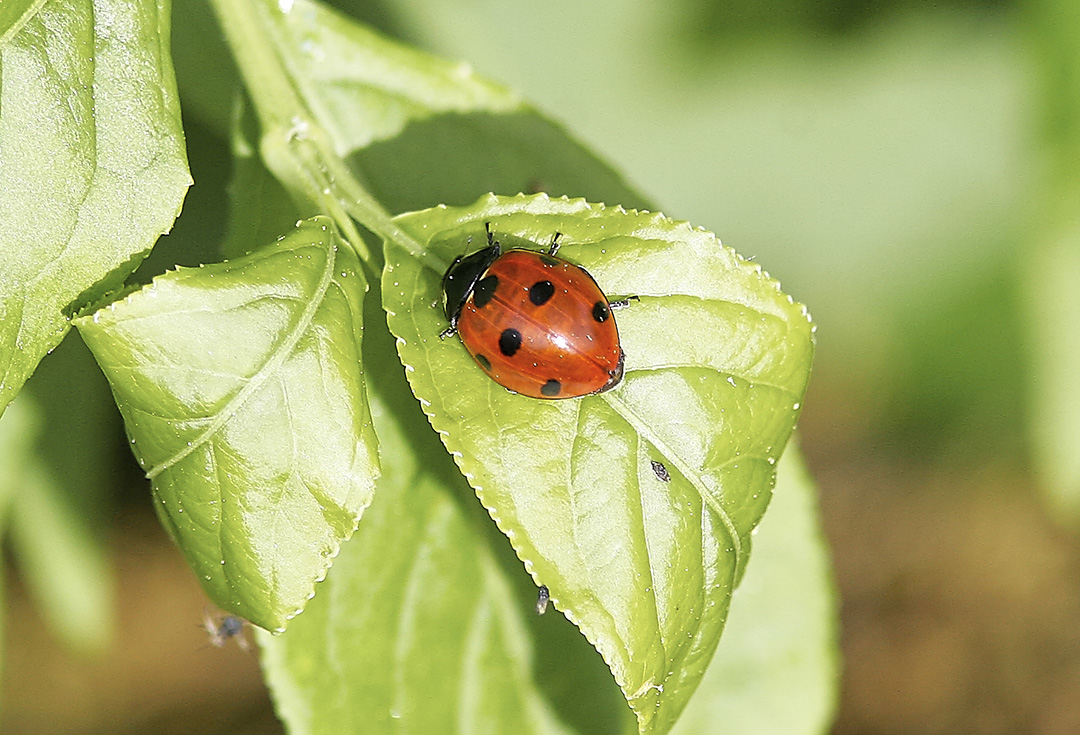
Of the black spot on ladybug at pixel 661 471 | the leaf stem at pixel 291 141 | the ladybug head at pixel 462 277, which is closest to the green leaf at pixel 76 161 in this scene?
the leaf stem at pixel 291 141

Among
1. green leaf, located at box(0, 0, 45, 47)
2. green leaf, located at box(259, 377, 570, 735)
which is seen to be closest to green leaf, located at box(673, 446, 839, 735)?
green leaf, located at box(259, 377, 570, 735)

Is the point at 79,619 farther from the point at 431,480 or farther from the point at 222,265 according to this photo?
the point at 222,265

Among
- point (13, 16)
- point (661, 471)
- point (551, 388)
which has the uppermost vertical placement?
point (13, 16)

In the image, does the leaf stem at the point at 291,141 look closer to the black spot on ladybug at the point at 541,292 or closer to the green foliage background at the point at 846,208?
the black spot on ladybug at the point at 541,292

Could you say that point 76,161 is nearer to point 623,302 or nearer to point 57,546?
point 623,302

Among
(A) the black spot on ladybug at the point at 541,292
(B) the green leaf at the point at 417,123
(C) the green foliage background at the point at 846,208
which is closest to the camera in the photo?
(A) the black spot on ladybug at the point at 541,292

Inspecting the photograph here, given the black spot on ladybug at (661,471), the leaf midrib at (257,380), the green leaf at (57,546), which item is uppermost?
the green leaf at (57,546)

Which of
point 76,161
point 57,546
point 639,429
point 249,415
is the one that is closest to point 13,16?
point 76,161
